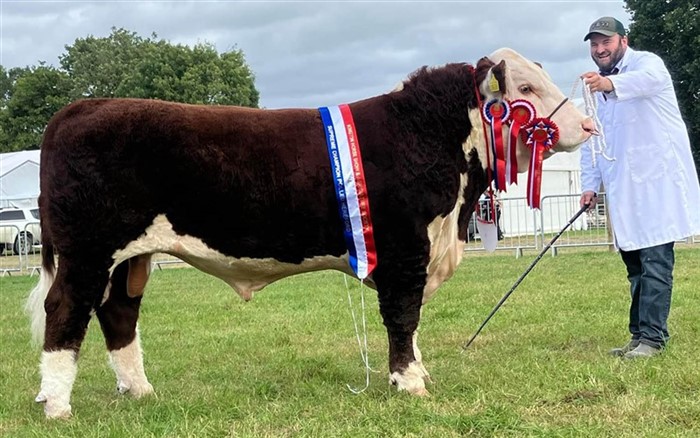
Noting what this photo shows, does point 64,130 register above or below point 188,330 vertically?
above

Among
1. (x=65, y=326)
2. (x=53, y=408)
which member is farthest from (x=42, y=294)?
(x=53, y=408)

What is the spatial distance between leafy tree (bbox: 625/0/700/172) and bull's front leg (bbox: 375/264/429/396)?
→ 99.3ft

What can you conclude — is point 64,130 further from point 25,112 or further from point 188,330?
point 25,112

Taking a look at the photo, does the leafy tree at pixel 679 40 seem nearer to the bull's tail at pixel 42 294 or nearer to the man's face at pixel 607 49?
the man's face at pixel 607 49

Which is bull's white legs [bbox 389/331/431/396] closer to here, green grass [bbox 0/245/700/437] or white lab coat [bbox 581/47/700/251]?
green grass [bbox 0/245/700/437]

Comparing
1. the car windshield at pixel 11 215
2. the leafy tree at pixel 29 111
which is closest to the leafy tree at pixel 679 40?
the car windshield at pixel 11 215

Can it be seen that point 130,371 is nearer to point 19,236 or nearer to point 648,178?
point 648,178

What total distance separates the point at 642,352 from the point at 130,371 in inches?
138

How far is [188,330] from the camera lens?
7.41 metres

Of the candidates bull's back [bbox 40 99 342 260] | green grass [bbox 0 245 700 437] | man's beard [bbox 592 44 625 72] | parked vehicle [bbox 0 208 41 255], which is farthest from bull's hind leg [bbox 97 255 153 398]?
parked vehicle [bbox 0 208 41 255]

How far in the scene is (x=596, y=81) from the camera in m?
4.84

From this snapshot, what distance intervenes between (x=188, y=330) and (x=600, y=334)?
397 centimetres

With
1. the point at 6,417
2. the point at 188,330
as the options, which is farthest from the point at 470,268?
the point at 6,417

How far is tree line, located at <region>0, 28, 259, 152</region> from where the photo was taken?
45.6 metres
